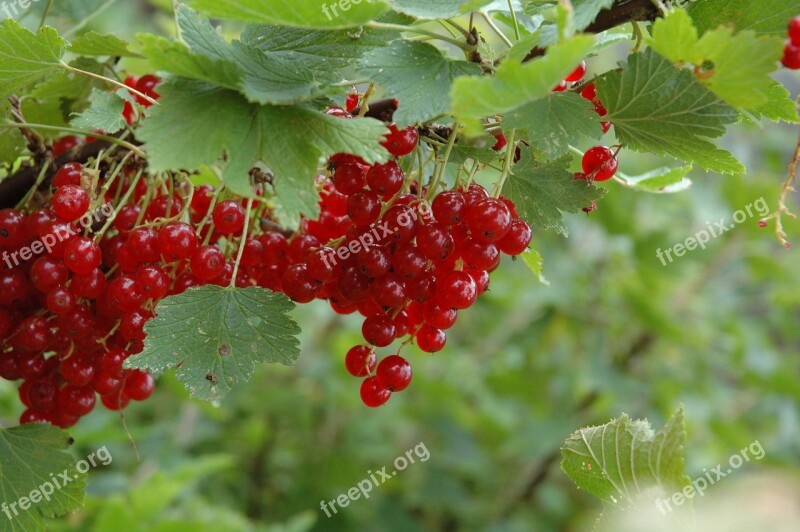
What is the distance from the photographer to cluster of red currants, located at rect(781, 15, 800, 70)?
1.72ft

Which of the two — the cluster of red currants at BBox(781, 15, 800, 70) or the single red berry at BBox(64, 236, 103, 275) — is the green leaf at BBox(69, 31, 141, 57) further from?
the cluster of red currants at BBox(781, 15, 800, 70)

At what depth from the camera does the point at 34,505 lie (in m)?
0.69

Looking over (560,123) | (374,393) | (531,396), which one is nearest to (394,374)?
(374,393)

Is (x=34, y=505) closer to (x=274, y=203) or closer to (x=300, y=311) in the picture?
(x=274, y=203)

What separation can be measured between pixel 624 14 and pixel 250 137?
32cm

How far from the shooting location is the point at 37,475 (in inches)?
27.4

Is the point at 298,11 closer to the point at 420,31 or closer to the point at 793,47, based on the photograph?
the point at 420,31

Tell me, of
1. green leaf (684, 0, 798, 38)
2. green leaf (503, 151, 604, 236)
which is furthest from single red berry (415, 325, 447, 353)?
green leaf (684, 0, 798, 38)

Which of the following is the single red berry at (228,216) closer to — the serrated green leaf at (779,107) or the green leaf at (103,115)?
the green leaf at (103,115)

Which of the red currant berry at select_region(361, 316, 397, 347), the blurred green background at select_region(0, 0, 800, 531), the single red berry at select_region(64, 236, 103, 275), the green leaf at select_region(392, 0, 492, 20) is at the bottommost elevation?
the blurred green background at select_region(0, 0, 800, 531)

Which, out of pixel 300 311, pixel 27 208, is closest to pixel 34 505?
pixel 27 208

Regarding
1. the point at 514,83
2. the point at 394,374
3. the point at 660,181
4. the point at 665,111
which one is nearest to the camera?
the point at 514,83

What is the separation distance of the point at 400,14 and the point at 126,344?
15.7 inches

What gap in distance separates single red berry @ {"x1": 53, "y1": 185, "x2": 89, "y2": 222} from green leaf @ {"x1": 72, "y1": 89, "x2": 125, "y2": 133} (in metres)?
0.06
